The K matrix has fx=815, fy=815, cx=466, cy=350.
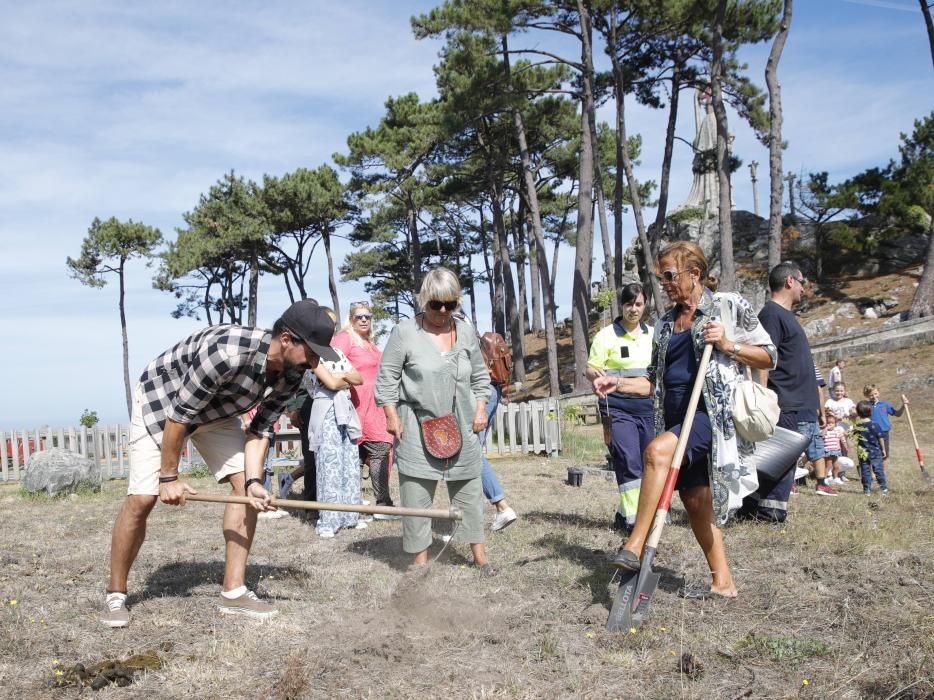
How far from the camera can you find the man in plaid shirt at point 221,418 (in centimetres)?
395

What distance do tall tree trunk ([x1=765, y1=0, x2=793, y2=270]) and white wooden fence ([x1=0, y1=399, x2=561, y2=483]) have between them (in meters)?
7.51

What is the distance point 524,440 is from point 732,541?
27.1 feet

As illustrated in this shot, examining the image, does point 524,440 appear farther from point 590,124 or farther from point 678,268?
point 590,124

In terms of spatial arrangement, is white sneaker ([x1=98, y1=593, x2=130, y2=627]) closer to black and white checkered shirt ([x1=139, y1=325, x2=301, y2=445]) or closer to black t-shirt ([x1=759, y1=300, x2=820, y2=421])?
black and white checkered shirt ([x1=139, y1=325, x2=301, y2=445])

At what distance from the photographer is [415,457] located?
17.1 ft

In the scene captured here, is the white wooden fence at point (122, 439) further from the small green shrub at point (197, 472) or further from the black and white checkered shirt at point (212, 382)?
the black and white checkered shirt at point (212, 382)

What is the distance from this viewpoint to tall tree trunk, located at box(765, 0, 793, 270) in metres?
17.9

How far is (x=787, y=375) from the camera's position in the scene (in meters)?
6.36

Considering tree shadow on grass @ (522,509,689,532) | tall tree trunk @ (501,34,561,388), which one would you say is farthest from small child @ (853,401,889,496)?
tall tree trunk @ (501,34,561,388)

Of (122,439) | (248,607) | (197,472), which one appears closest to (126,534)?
(248,607)

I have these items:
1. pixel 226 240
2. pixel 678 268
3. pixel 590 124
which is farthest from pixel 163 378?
pixel 226 240

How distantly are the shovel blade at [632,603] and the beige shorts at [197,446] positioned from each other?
2.11 meters

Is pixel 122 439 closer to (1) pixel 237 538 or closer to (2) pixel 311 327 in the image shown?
(1) pixel 237 538

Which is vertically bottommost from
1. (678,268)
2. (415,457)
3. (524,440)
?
(524,440)
